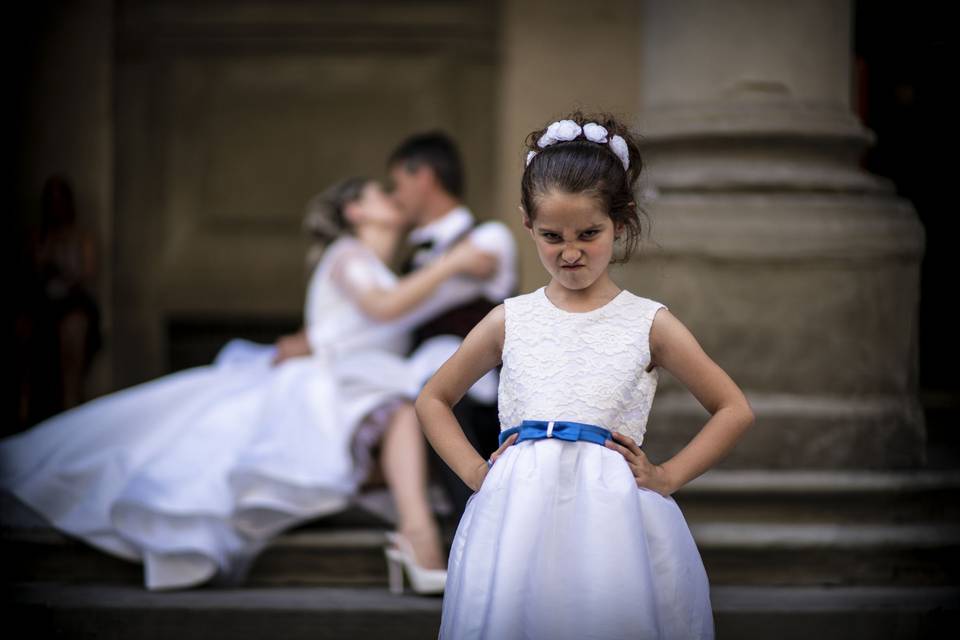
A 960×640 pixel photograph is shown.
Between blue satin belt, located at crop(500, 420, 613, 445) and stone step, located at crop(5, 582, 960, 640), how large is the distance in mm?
1736

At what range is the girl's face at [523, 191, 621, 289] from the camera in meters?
2.60

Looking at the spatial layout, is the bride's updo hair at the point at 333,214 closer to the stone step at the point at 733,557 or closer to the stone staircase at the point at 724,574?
the stone staircase at the point at 724,574

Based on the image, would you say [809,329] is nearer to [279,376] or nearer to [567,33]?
[279,376]

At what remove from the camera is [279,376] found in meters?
4.99

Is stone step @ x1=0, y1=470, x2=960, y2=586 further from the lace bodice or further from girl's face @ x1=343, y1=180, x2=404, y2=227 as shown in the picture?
the lace bodice

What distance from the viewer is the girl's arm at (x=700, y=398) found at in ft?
8.80

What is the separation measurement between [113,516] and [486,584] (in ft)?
7.48

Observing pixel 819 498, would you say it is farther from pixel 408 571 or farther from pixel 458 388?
pixel 458 388

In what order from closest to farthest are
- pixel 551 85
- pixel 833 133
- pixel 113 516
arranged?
1. pixel 113 516
2. pixel 833 133
3. pixel 551 85

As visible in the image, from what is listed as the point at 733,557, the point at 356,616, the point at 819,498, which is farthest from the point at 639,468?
the point at 819,498

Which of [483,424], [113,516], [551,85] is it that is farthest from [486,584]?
[551,85]

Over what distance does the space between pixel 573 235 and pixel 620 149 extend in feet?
0.78

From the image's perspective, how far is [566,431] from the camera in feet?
8.80

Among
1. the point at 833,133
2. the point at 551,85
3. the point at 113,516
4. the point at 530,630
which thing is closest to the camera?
the point at 530,630
